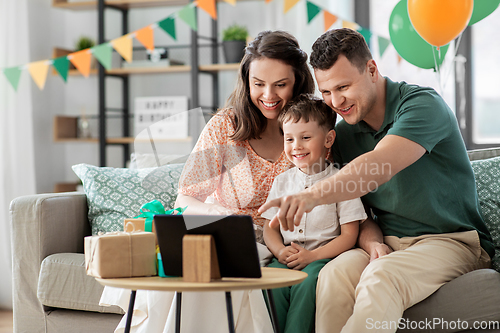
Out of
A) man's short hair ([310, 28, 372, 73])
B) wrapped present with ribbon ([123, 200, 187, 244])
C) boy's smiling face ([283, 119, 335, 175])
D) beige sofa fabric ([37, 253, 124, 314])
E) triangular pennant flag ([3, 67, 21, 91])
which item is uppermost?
triangular pennant flag ([3, 67, 21, 91])

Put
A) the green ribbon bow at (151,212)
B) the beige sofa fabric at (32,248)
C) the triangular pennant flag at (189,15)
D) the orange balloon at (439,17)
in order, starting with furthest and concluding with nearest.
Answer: the triangular pennant flag at (189,15), the orange balloon at (439,17), the beige sofa fabric at (32,248), the green ribbon bow at (151,212)

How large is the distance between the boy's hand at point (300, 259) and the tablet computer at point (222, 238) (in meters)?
0.44

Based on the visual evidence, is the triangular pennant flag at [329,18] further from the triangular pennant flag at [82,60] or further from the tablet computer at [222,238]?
the tablet computer at [222,238]

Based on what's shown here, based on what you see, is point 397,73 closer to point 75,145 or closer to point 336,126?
point 336,126

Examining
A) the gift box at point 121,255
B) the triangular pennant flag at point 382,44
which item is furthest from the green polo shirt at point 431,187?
the triangular pennant flag at point 382,44

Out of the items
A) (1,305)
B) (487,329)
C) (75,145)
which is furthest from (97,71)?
(487,329)

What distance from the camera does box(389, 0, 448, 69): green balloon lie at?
2.48 m

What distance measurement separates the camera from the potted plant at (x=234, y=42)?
334 cm

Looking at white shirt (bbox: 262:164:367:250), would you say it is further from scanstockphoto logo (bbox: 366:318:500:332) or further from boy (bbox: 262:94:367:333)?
scanstockphoto logo (bbox: 366:318:500:332)

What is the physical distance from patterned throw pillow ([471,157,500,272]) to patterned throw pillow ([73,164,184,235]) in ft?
3.79

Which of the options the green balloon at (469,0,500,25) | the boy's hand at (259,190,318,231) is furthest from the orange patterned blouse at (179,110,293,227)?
the green balloon at (469,0,500,25)

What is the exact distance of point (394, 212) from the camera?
4.99 feet

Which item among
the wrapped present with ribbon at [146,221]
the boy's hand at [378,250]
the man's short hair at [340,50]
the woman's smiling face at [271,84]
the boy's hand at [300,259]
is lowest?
the boy's hand at [300,259]

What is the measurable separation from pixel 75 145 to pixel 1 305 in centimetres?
130
